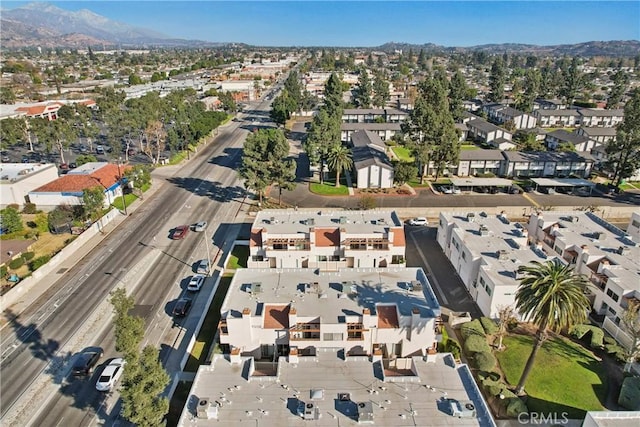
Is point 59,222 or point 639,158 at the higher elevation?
point 639,158

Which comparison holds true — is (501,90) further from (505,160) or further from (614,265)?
(614,265)

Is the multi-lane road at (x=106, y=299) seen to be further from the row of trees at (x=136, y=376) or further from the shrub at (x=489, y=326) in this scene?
the shrub at (x=489, y=326)

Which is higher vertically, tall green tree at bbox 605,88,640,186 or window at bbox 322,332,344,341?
tall green tree at bbox 605,88,640,186

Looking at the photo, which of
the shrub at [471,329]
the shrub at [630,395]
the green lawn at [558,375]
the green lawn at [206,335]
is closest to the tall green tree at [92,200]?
the green lawn at [206,335]

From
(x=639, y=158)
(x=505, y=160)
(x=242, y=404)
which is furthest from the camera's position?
(x=505, y=160)

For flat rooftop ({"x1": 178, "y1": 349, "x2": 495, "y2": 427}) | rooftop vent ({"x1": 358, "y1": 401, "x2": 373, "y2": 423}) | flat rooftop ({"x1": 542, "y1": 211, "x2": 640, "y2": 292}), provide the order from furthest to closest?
flat rooftop ({"x1": 542, "y1": 211, "x2": 640, "y2": 292}), flat rooftop ({"x1": 178, "y1": 349, "x2": 495, "y2": 427}), rooftop vent ({"x1": 358, "y1": 401, "x2": 373, "y2": 423})

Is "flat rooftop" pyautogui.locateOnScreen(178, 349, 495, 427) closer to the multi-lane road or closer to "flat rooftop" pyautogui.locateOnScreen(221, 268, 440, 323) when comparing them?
"flat rooftop" pyautogui.locateOnScreen(221, 268, 440, 323)

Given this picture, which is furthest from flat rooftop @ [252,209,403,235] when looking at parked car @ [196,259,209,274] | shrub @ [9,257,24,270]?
shrub @ [9,257,24,270]

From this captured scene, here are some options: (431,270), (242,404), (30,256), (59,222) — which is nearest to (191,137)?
(59,222)

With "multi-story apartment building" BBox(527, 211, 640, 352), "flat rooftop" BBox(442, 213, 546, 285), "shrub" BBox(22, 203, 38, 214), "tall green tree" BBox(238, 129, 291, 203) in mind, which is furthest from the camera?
"shrub" BBox(22, 203, 38, 214)
